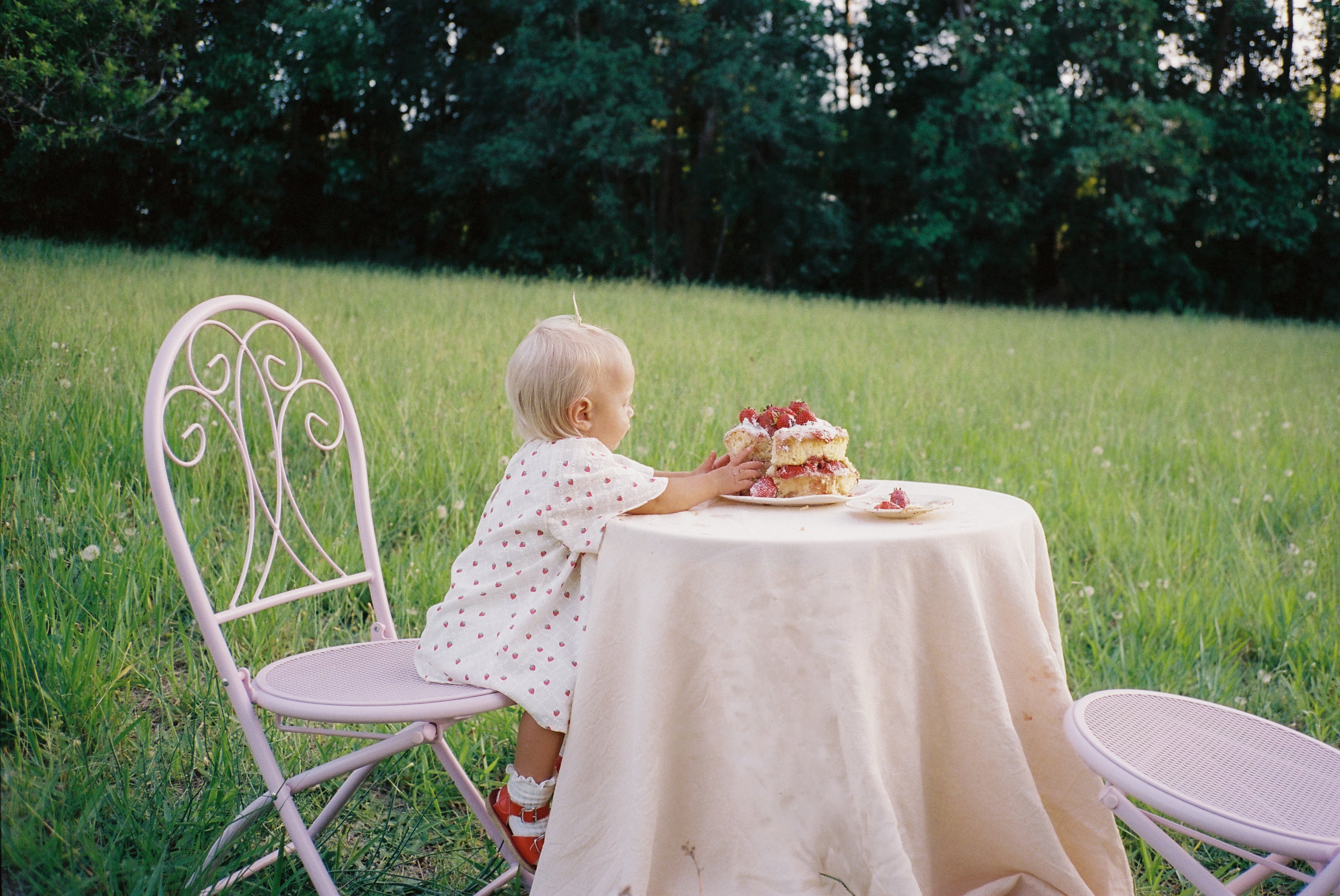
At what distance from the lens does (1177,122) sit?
21.1 meters

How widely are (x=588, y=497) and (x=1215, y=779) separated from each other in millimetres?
1291

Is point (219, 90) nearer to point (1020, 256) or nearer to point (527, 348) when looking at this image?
point (527, 348)

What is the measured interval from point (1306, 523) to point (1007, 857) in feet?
12.3

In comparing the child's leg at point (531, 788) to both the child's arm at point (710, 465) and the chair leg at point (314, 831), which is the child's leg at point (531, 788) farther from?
the child's arm at point (710, 465)

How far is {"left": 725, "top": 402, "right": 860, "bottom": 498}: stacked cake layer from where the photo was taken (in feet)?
7.27

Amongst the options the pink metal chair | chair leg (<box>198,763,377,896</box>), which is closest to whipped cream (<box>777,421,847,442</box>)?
the pink metal chair

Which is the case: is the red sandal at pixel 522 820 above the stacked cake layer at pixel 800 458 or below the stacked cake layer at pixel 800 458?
below

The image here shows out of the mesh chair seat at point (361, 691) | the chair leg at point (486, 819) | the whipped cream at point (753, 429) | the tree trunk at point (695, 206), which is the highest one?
the tree trunk at point (695, 206)

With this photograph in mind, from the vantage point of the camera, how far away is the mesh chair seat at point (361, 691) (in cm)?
175

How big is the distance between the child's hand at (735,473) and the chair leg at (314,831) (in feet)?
3.18

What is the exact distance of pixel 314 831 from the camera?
2076mm

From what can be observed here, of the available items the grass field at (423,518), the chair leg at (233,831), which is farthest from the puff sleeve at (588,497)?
the grass field at (423,518)

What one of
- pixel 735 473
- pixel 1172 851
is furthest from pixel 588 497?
pixel 1172 851

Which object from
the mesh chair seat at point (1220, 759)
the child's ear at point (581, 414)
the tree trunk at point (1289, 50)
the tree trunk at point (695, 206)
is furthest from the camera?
the tree trunk at point (1289, 50)
